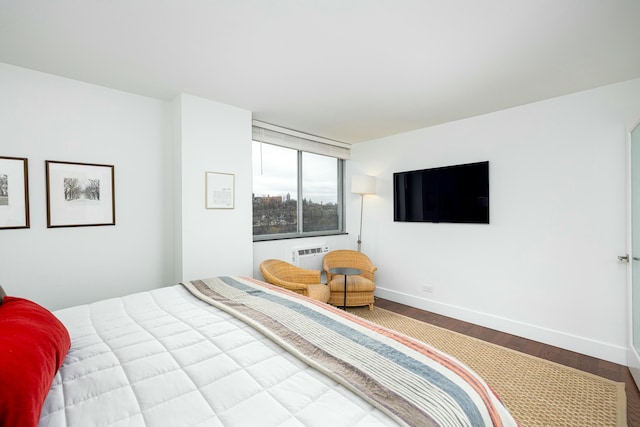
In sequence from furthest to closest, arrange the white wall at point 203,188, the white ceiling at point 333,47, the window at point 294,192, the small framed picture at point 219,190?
1. the window at point 294,192
2. the small framed picture at point 219,190
3. the white wall at point 203,188
4. the white ceiling at point 333,47

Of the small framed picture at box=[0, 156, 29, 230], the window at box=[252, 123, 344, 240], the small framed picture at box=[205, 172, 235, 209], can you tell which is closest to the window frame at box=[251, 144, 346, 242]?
the window at box=[252, 123, 344, 240]

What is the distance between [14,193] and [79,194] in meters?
0.40

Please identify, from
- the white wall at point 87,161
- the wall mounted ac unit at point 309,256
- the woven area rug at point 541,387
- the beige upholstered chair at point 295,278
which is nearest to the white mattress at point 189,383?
the white wall at point 87,161

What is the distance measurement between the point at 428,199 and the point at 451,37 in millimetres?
2235

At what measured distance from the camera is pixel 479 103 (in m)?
3.01

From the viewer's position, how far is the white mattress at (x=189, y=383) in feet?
2.79

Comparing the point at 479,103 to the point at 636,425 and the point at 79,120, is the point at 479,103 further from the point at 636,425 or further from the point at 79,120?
the point at 79,120

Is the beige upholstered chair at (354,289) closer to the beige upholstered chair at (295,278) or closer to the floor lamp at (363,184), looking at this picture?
the beige upholstered chair at (295,278)

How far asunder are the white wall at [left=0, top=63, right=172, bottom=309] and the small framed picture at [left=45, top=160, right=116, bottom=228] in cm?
5

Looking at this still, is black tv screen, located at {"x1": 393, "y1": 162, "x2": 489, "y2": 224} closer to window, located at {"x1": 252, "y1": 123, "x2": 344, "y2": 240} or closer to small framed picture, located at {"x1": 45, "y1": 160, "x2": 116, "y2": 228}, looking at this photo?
window, located at {"x1": 252, "y1": 123, "x2": 344, "y2": 240}

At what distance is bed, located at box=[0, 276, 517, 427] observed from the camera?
86 cm

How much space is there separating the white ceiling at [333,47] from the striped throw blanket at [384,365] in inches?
70.1

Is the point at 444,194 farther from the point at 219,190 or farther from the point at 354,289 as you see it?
the point at 219,190

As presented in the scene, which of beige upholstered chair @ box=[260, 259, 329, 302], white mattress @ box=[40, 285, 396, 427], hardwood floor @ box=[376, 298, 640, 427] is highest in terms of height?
white mattress @ box=[40, 285, 396, 427]
